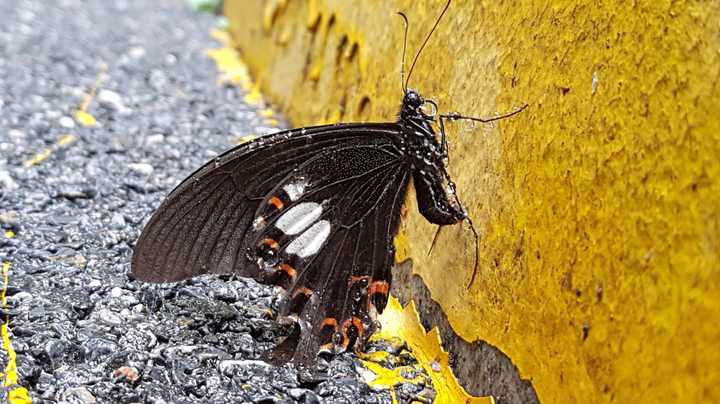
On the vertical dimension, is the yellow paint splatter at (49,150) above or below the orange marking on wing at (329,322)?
above

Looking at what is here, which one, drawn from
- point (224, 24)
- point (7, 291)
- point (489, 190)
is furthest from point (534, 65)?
point (224, 24)

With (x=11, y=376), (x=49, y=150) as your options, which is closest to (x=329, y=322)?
(x=11, y=376)

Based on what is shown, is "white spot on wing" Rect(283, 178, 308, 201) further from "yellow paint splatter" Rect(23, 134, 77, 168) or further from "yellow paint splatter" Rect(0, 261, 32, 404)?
"yellow paint splatter" Rect(23, 134, 77, 168)

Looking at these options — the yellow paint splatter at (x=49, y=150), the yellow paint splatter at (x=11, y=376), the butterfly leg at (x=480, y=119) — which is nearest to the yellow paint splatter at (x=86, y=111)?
the yellow paint splatter at (x=49, y=150)

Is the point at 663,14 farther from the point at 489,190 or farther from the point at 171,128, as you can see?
the point at 171,128

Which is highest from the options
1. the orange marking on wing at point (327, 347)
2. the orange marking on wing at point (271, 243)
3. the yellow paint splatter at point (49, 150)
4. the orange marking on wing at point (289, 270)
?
the yellow paint splatter at point (49, 150)

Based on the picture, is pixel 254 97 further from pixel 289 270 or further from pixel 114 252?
pixel 289 270

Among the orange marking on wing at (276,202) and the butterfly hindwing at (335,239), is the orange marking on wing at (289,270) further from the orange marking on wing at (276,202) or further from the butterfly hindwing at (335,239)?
the orange marking on wing at (276,202)
